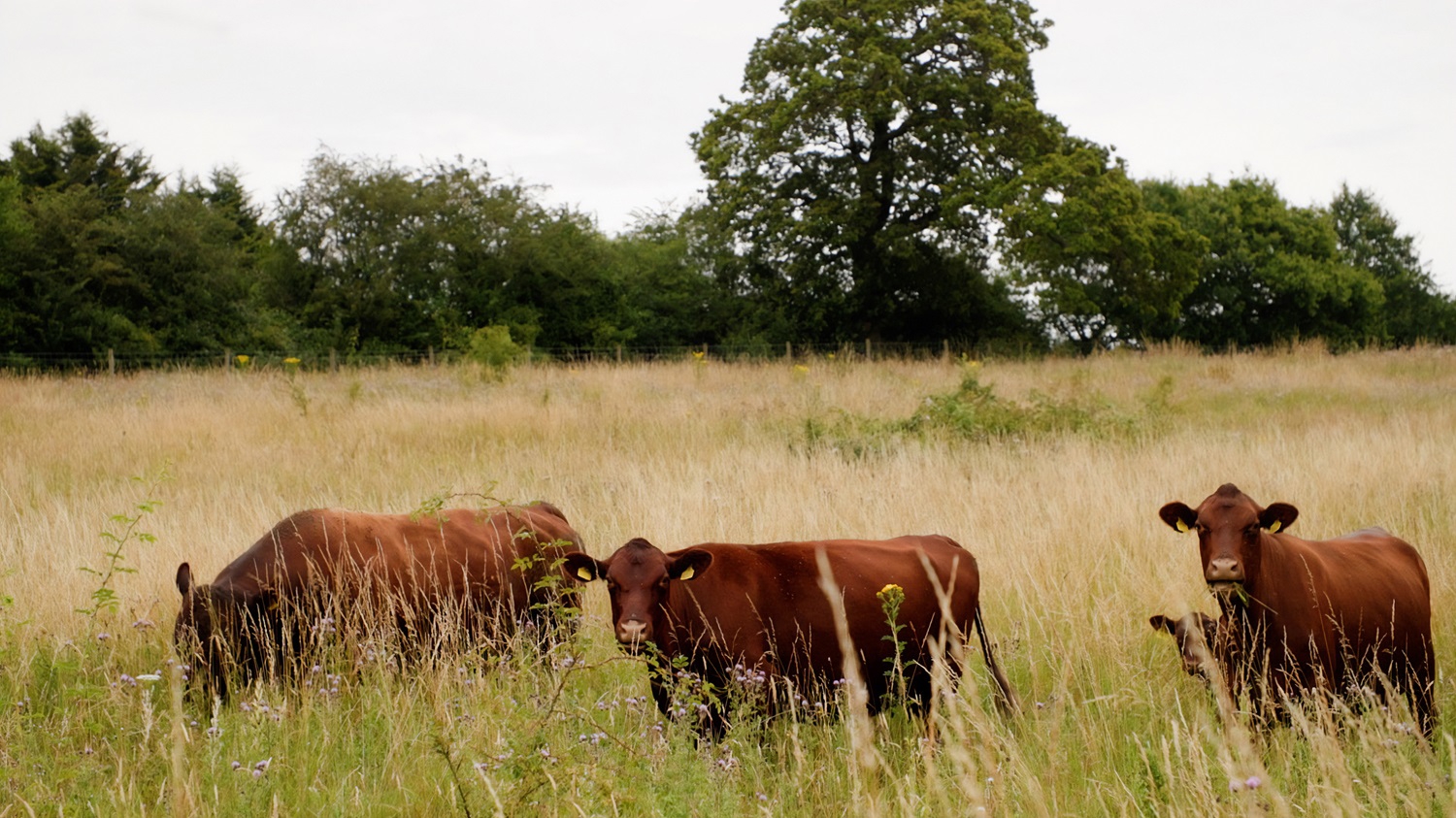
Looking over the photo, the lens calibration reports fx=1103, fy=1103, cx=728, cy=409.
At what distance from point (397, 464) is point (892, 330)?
2422cm

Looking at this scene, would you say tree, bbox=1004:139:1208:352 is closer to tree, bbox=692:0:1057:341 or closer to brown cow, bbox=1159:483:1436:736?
tree, bbox=692:0:1057:341

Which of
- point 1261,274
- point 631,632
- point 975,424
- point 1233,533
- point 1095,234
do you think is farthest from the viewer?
point 1261,274

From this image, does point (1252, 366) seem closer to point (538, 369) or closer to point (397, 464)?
point (538, 369)

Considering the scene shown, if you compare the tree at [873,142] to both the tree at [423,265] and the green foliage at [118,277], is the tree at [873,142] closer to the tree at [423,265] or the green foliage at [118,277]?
the tree at [423,265]

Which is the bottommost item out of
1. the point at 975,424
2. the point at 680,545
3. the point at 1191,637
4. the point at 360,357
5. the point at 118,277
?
the point at 680,545

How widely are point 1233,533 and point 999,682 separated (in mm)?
1180

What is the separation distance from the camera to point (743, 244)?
108ft

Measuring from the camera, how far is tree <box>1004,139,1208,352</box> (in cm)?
2698

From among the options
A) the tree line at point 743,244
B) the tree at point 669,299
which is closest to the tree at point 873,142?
the tree line at point 743,244

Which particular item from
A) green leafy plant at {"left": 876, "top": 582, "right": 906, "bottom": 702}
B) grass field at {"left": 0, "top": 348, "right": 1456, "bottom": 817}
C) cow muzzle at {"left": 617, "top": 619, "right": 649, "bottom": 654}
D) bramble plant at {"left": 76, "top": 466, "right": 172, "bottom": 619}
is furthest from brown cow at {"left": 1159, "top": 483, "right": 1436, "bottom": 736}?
bramble plant at {"left": 76, "top": 466, "right": 172, "bottom": 619}

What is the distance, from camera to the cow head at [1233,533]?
392cm

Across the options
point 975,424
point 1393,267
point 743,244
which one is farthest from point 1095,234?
point 1393,267

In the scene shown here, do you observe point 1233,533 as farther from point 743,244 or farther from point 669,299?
point 669,299

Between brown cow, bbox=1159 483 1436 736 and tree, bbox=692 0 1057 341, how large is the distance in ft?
78.8
